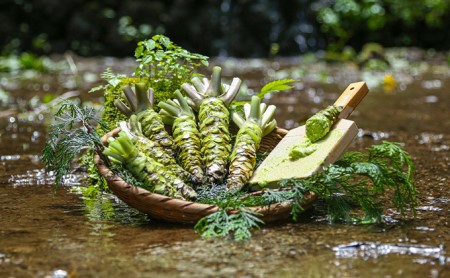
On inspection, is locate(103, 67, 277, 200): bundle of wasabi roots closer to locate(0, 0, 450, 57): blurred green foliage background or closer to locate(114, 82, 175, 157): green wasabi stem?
locate(114, 82, 175, 157): green wasabi stem

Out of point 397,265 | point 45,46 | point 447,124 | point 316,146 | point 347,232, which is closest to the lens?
point 397,265

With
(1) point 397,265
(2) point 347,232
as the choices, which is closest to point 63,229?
(2) point 347,232

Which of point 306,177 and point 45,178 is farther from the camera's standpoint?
point 45,178

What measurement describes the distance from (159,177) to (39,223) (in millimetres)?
609

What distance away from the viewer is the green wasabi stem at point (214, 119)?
3.41 meters

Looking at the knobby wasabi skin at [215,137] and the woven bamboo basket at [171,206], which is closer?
the woven bamboo basket at [171,206]

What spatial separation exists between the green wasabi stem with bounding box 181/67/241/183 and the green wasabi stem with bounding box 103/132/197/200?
0.24m

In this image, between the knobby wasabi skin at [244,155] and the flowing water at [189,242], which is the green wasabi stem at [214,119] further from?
the flowing water at [189,242]

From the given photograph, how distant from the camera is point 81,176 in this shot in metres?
4.46

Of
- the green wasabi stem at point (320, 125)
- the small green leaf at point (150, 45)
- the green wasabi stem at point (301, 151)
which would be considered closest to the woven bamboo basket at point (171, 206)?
the green wasabi stem at point (301, 151)

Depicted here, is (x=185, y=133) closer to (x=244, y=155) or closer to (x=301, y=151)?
(x=244, y=155)

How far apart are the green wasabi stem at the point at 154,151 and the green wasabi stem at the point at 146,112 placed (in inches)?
2.4

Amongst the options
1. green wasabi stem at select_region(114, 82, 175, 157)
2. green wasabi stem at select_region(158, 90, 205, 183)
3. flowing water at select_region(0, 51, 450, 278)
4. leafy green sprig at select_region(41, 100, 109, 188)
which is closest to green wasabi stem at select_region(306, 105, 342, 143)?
flowing water at select_region(0, 51, 450, 278)

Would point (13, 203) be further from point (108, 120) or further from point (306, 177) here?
point (306, 177)
